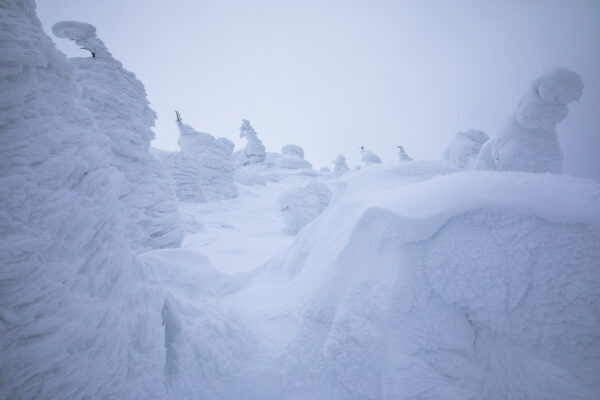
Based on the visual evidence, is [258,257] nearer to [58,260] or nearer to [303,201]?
[58,260]

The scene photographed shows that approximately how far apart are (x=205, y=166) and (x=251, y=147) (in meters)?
15.2

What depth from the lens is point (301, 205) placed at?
11.1m

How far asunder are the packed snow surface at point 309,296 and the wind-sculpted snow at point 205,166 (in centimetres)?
1341

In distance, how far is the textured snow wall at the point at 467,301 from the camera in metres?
1.59

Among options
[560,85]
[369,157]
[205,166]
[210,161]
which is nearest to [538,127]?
[560,85]

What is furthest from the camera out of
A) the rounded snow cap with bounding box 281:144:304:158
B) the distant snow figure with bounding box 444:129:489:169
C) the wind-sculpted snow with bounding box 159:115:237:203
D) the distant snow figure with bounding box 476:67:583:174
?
the rounded snow cap with bounding box 281:144:304:158

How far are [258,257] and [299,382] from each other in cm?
337

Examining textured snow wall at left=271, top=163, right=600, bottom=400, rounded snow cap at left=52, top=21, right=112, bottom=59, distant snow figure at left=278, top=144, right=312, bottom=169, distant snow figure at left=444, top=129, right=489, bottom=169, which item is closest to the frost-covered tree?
rounded snow cap at left=52, top=21, right=112, bottom=59

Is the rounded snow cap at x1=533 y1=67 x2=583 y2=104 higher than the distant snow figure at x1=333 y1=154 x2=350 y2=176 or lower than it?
lower

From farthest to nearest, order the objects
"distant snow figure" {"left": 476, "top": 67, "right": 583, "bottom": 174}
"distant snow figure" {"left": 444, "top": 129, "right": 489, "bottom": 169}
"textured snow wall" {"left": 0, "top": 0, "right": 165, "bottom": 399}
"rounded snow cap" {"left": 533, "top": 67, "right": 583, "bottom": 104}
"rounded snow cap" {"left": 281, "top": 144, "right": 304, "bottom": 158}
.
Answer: "rounded snow cap" {"left": 281, "top": 144, "right": 304, "bottom": 158}
"distant snow figure" {"left": 444, "top": 129, "right": 489, "bottom": 169}
"distant snow figure" {"left": 476, "top": 67, "right": 583, "bottom": 174}
"rounded snow cap" {"left": 533, "top": 67, "right": 583, "bottom": 104}
"textured snow wall" {"left": 0, "top": 0, "right": 165, "bottom": 399}

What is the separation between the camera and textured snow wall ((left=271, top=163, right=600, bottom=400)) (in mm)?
1592

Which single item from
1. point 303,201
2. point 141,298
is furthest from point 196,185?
point 141,298

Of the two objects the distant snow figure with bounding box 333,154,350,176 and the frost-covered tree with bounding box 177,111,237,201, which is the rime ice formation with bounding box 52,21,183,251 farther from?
the distant snow figure with bounding box 333,154,350,176

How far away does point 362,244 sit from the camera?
249 centimetres
